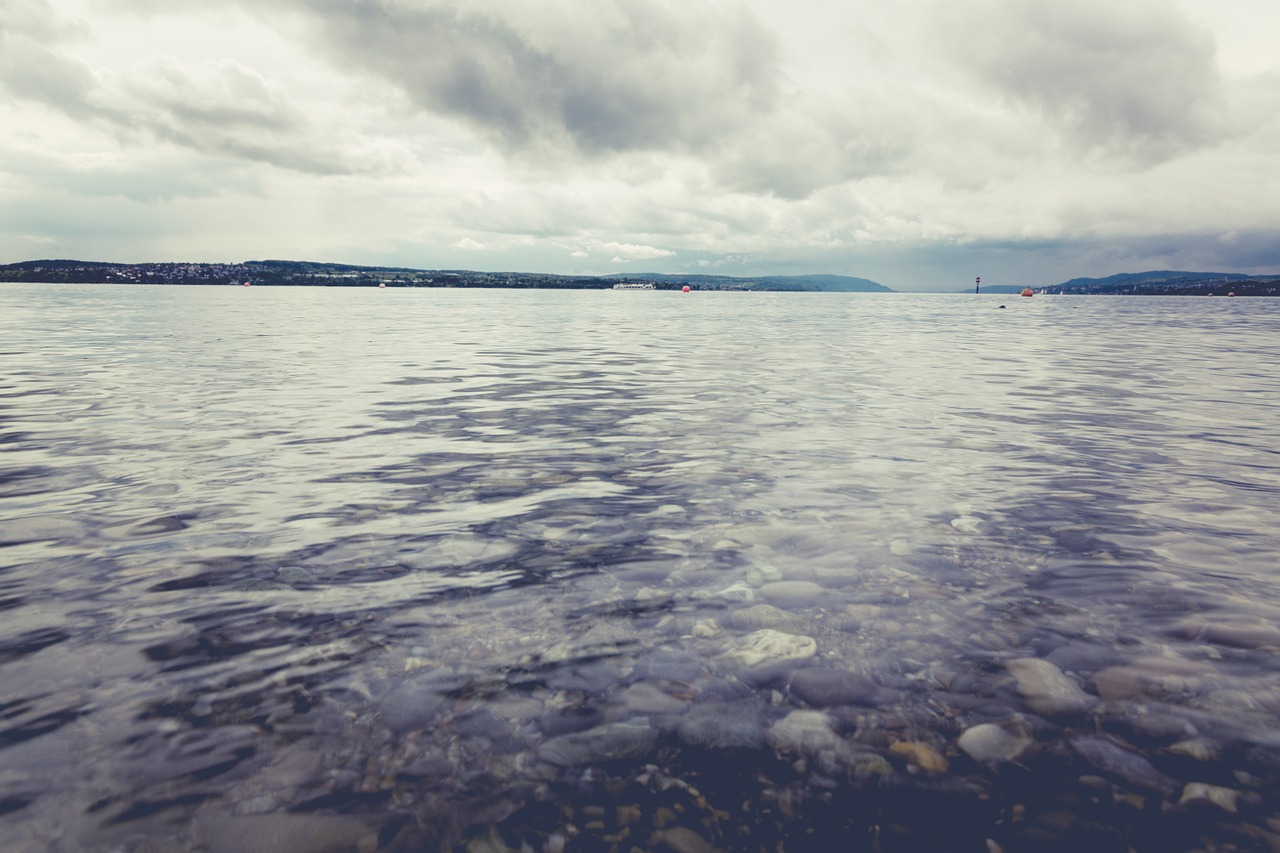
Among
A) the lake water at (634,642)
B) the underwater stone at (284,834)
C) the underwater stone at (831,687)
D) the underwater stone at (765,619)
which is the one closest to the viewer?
the underwater stone at (284,834)

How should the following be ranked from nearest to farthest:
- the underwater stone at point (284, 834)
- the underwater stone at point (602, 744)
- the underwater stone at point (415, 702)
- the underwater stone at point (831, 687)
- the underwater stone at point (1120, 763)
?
the underwater stone at point (284, 834), the underwater stone at point (1120, 763), the underwater stone at point (602, 744), the underwater stone at point (415, 702), the underwater stone at point (831, 687)

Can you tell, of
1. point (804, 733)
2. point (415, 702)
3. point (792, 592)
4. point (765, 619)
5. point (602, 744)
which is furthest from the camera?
point (792, 592)

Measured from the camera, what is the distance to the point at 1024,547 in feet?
28.6

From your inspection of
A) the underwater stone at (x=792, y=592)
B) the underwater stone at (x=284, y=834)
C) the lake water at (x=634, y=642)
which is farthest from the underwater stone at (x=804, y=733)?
the underwater stone at (x=284, y=834)

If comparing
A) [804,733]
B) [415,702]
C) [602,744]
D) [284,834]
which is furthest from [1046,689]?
[284,834]

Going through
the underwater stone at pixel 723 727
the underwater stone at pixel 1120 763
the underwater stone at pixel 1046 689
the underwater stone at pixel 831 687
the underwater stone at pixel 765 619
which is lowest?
the underwater stone at pixel 723 727

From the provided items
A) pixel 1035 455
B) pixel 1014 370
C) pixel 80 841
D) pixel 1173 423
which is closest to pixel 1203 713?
pixel 80 841

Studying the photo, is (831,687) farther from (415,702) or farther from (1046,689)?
(415,702)

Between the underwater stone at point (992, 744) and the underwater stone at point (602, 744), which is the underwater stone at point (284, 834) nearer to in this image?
the underwater stone at point (602, 744)

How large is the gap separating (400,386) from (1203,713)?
22423 millimetres

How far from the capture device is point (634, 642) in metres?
6.25

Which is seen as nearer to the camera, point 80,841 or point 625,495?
point 80,841

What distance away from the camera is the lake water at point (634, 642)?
4.23 metres

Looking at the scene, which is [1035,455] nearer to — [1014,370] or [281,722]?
[281,722]
